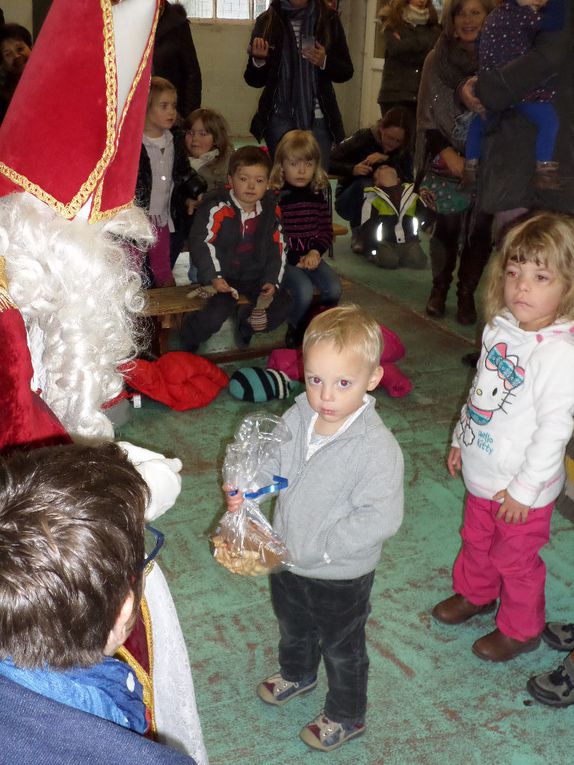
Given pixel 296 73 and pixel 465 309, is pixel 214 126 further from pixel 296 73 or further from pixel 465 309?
pixel 465 309

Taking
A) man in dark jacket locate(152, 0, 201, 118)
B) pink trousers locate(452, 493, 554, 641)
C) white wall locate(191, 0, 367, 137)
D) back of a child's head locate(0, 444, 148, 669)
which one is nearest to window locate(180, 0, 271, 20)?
white wall locate(191, 0, 367, 137)

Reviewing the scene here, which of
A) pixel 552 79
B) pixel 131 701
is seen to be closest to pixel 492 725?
pixel 131 701

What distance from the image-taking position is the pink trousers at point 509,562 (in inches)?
97.0

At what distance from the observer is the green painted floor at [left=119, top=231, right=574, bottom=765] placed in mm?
2285

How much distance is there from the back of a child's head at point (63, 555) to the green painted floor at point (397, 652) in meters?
1.46

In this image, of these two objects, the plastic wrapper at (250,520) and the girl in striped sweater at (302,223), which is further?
the girl in striped sweater at (302,223)

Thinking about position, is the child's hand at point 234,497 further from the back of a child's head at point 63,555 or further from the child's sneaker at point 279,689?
the back of a child's head at point 63,555

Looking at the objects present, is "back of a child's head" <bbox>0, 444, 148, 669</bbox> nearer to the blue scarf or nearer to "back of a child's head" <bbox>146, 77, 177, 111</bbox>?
the blue scarf

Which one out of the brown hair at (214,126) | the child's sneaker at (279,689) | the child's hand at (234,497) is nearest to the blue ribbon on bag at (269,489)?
the child's hand at (234,497)

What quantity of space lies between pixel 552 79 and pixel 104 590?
362 cm

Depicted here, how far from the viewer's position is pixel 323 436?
6.75 ft

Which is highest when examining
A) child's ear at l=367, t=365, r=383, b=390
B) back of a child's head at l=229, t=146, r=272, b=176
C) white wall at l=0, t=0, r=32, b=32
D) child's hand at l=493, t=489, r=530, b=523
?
white wall at l=0, t=0, r=32, b=32

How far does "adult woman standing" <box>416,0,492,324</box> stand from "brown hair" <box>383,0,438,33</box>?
221 cm

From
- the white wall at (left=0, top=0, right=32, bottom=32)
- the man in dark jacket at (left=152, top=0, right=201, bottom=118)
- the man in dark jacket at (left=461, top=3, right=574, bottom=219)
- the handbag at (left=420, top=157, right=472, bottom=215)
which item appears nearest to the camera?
the man in dark jacket at (left=461, top=3, right=574, bottom=219)
